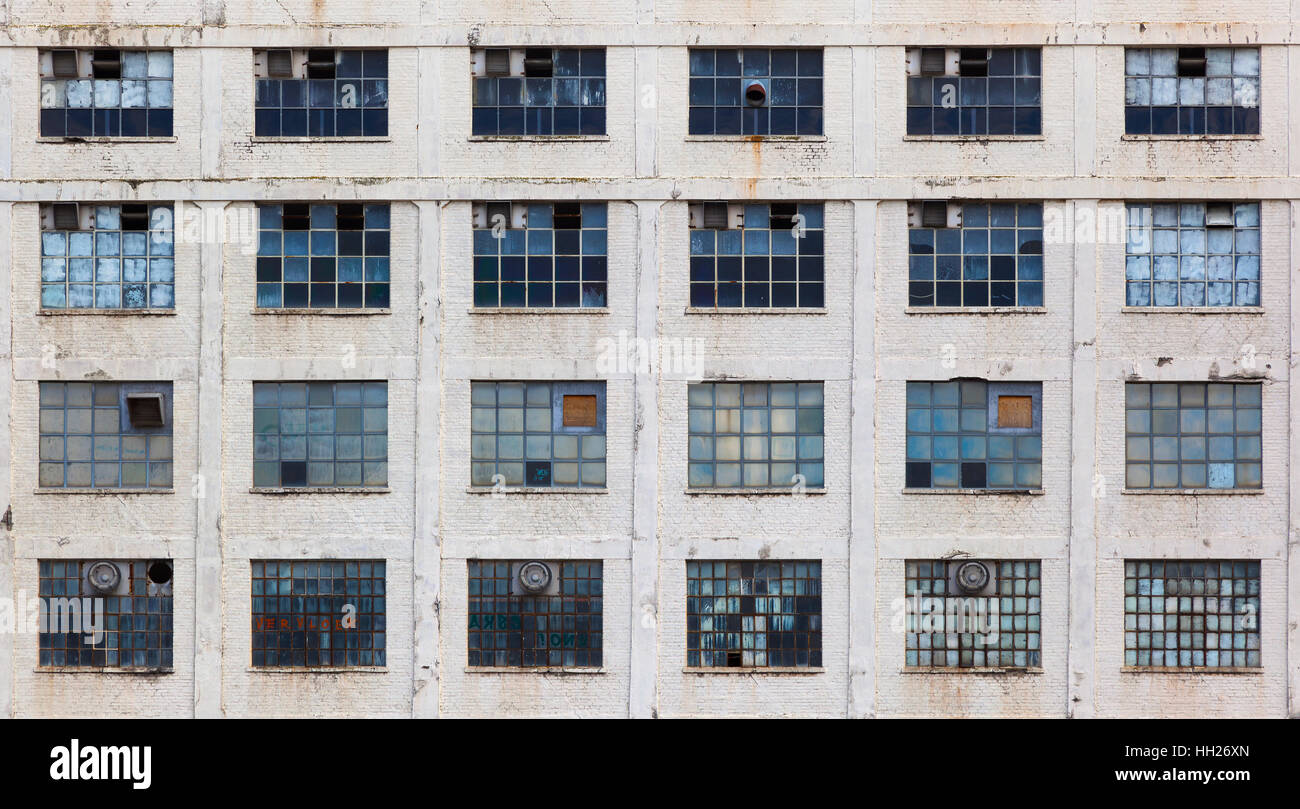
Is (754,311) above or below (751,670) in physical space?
above

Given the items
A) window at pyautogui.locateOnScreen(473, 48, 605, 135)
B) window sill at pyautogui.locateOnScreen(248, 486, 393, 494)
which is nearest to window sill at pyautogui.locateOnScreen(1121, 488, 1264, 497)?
window at pyautogui.locateOnScreen(473, 48, 605, 135)

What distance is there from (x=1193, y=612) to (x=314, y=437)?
630 inches

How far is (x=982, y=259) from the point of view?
21.5 m

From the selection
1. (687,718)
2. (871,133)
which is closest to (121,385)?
(687,718)

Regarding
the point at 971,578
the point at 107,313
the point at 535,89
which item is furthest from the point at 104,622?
the point at 971,578

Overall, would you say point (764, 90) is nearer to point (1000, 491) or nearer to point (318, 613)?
point (1000, 491)

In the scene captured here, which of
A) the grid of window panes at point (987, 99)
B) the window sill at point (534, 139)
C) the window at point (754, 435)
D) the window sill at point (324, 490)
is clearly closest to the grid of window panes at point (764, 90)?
the grid of window panes at point (987, 99)

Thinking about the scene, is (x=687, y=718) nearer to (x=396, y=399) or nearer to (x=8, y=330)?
(x=396, y=399)

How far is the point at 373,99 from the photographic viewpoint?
21.6 meters

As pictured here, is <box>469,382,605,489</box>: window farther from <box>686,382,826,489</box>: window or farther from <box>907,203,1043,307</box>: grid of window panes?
<box>907,203,1043,307</box>: grid of window panes

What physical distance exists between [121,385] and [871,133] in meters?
14.2

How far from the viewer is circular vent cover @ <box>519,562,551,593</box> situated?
69.0 feet

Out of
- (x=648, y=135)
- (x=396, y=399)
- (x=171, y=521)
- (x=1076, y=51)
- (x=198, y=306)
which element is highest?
(x=1076, y=51)

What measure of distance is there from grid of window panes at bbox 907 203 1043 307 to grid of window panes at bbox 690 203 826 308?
1.76 meters
